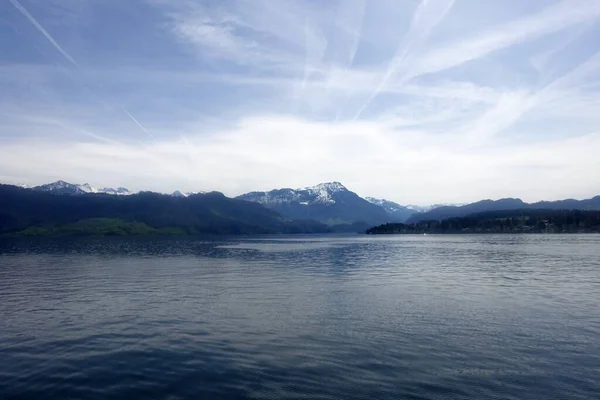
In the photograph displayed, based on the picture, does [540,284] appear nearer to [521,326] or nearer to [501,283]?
[501,283]

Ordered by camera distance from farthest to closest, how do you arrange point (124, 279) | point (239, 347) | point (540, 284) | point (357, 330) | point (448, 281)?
point (124, 279) → point (448, 281) → point (540, 284) → point (357, 330) → point (239, 347)

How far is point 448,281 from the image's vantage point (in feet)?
262

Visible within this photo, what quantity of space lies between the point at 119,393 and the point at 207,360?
762 centimetres

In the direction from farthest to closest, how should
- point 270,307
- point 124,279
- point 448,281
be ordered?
point 124,279 → point 448,281 → point 270,307

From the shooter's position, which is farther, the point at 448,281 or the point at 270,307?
the point at 448,281

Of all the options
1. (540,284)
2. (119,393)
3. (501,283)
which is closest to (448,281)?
(501,283)

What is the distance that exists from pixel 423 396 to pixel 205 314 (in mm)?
32321

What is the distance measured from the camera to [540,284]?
73.8m

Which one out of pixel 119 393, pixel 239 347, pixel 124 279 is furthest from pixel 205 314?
pixel 124 279

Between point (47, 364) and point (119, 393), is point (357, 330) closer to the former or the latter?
point (119, 393)

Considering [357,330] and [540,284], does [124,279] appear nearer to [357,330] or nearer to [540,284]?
[357,330]

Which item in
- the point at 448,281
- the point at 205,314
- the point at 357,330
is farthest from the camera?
the point at 448,281

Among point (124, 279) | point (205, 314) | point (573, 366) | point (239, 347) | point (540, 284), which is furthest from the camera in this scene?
point (124, 279)

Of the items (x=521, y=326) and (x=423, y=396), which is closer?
(x=423, y=396)
